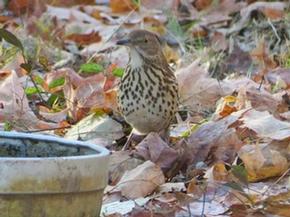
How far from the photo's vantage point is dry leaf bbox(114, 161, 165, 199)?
4441 millimetres

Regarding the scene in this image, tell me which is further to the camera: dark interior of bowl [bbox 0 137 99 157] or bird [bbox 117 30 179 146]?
bird [bbox 117 30 179 146]

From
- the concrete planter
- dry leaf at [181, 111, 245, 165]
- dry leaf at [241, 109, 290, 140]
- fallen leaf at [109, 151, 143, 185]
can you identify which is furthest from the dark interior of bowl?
dry leaf at [241, 109, 290, 140]

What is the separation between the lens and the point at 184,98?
6.24 meters

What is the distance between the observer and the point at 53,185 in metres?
3.35

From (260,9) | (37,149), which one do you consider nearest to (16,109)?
(37,149)

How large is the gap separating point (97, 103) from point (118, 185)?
4.81 feet

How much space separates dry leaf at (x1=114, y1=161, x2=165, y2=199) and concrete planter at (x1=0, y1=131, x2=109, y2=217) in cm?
87

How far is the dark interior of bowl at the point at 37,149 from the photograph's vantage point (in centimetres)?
368

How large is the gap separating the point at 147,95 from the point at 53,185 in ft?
7.36

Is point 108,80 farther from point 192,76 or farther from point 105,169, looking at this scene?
point 105,169

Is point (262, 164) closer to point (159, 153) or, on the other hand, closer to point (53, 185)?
point (159, 153)

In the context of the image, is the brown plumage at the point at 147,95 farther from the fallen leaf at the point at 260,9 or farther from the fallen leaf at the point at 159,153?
the fallen leaf at the point at 260,9

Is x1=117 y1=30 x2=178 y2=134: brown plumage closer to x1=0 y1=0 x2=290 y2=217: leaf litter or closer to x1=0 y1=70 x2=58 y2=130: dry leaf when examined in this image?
x1=0 y1=0 x2=290 y2=217: leaf litter

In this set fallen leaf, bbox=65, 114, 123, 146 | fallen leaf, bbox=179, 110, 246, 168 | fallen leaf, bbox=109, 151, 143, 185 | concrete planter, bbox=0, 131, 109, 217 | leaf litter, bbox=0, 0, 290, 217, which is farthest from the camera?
fallen leaf, bbox=65, 114, 123, 146
